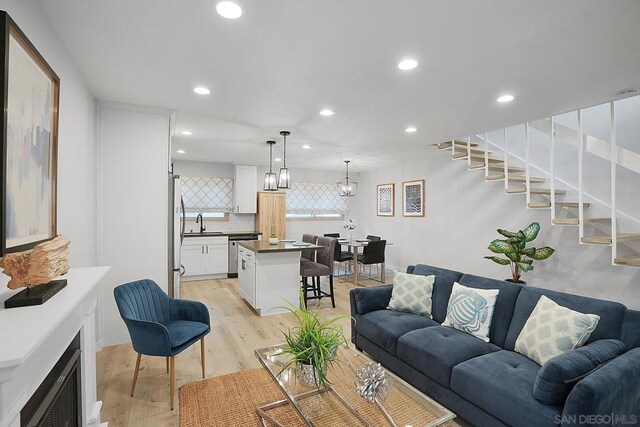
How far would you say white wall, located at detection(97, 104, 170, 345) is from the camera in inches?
122

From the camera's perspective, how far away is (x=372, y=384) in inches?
66.4

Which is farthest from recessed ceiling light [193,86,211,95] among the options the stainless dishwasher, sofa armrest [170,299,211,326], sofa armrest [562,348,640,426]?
the stainless dishwasher

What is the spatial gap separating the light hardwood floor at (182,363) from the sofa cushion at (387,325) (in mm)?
843

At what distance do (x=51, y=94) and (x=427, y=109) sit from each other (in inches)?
122

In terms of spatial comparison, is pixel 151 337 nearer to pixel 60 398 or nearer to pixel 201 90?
pixel 60 398

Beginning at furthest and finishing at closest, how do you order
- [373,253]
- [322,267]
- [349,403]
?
[373,253], [322,267], [349,403]

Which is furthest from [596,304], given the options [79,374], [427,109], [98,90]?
[98,90]

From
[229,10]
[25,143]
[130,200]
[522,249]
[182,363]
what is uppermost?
[229,10]

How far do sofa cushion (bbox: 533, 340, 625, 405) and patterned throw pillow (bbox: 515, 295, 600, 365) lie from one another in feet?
0.50

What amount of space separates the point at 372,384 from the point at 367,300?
1318 millimetres

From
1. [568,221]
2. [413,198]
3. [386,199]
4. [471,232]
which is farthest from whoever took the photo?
[386,199]

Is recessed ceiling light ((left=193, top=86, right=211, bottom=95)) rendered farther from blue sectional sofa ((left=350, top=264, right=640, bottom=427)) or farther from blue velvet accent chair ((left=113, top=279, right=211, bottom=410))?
blue sectional sofa ((left=350, top=264, right=640, bottom=427))

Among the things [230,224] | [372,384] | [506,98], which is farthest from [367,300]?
[230,224]

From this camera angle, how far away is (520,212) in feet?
15.6
